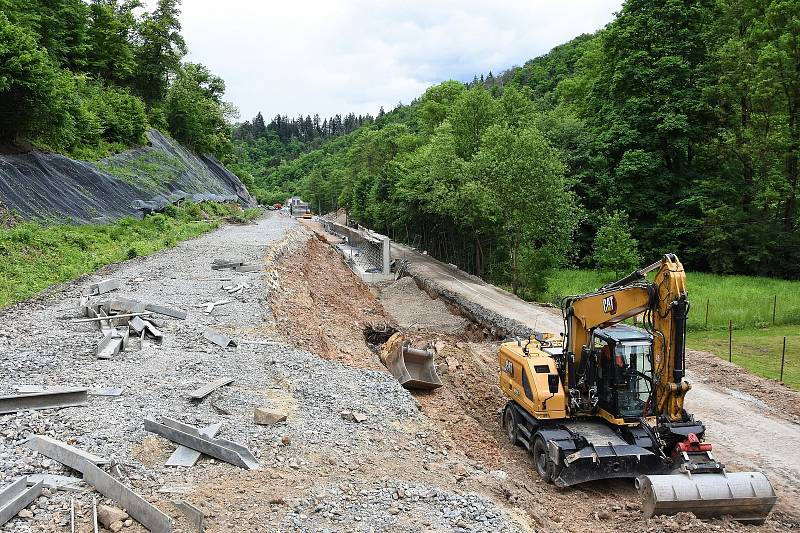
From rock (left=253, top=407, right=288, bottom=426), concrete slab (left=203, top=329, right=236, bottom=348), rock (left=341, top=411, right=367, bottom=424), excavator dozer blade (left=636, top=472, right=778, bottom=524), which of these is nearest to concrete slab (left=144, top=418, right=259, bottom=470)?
rock (left=253, top=407, right=288, bottom=426)

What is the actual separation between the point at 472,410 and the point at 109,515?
10029 millimetres

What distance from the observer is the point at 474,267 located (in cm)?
4544

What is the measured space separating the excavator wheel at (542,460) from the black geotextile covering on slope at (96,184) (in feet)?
71.7

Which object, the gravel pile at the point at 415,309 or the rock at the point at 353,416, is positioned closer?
the rock at the point at 353,416

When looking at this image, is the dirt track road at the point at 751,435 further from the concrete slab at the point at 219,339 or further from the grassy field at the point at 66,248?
the grassy field at the point at 66,248

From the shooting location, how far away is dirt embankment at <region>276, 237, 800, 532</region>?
8336mm

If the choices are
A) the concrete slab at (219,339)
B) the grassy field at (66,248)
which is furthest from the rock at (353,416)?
the grassy field at (66,248)

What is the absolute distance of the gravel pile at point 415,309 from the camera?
2631 centimetres

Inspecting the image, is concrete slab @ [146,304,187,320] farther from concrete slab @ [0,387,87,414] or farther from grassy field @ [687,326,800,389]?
grassy field @ [687,326,800,389]

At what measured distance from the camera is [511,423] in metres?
→ 12.2

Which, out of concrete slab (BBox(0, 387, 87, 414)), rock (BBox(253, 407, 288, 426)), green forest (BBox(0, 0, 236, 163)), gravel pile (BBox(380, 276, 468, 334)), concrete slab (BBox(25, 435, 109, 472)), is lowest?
gravel pile (BBox(380, 276, 468, 334))

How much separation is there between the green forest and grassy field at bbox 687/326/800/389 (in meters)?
28.5

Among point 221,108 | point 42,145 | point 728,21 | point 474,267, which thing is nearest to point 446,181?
point 474,267

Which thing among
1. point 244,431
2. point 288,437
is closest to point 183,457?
point 244,431
